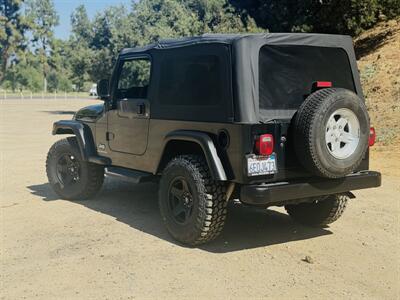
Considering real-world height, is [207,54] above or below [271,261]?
above

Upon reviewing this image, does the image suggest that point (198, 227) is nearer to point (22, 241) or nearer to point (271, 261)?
point (271, 261)

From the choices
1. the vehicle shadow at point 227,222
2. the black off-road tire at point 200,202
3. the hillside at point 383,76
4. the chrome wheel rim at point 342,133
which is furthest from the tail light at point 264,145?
the hillside at point 383,76

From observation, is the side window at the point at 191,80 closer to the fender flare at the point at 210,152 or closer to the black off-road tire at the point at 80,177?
the fender flare at the point at 210,152

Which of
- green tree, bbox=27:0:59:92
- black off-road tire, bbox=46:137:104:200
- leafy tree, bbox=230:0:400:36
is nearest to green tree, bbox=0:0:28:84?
green tree, bbox=27:0:59:92

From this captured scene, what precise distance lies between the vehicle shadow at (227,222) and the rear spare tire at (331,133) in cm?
115

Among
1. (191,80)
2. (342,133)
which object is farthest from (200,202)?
(342,133)

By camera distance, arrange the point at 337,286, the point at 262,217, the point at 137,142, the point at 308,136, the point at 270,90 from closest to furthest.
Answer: the point at 337,286
the point at 308,136
the point at 270,90
the point at 137,142
the point at 262,217

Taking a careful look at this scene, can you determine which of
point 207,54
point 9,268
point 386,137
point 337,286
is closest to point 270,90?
point 207,54

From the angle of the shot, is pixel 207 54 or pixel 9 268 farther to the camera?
pixel 207 54

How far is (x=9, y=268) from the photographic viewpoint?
4.83m

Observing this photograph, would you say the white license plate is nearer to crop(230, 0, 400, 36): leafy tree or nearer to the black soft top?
the black soft top

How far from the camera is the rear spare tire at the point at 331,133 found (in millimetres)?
4801

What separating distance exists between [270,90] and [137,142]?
1.82 meters

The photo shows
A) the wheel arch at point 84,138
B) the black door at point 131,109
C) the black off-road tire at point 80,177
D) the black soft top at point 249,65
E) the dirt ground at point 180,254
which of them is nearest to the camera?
the dirt ground at point 180,254
